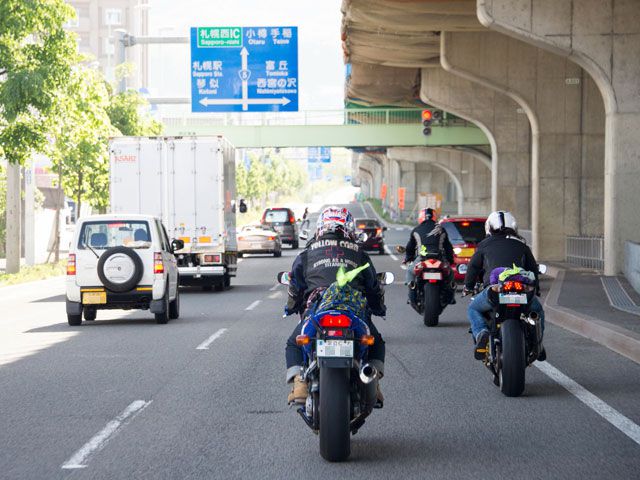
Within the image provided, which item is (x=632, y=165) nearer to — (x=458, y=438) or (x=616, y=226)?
(x=616, y=226)

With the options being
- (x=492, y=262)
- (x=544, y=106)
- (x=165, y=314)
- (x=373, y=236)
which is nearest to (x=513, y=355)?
(x=492, y=262)

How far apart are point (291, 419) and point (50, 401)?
2.34 meters

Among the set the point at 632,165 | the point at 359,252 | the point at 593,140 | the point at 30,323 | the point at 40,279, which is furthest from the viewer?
the point at 593,140

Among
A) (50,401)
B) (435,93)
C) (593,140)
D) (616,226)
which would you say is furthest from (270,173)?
(50,401)

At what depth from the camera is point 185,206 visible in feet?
82.2

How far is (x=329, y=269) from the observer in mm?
8180

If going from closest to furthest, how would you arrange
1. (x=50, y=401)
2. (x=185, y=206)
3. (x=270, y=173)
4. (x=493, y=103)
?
(x=50, y=401) → (x=185, y=206) → (x=493, y=103) → (x=270, y=173)

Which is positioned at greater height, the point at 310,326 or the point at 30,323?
the point at 310,326

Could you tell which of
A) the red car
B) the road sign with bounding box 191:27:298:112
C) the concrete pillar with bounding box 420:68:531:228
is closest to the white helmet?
the red car

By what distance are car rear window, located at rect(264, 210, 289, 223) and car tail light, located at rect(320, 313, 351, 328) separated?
1787 inches

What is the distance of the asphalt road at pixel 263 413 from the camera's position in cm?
745

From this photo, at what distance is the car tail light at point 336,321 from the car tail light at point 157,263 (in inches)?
430

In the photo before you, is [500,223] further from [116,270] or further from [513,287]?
[116,270]

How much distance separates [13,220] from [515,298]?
24.3 m
